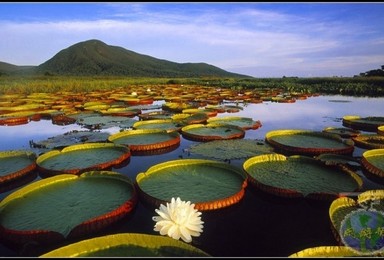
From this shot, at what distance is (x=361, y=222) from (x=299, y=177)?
53.4 inches

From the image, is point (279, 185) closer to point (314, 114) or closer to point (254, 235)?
point (254, 235)

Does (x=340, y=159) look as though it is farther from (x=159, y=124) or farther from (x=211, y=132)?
(x=159, y=124)

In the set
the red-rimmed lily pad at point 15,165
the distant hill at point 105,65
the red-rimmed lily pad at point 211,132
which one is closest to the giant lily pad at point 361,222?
the red-rimmed lily pad at point 211,132

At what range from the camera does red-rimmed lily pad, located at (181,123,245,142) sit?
6.72 metres

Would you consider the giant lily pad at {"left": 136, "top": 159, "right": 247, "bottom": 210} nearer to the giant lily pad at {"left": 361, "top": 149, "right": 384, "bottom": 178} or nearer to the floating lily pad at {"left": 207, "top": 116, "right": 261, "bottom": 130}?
the giant lily pad at {"left": 361, "top": 149, "right": 384, "bottom": 178}

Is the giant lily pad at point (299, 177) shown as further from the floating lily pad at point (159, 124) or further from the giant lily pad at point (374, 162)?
the floating lily pad at point (159, 124)

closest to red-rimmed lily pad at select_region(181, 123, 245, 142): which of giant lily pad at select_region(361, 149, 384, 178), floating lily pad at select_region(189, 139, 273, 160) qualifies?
floating lily pad at select_region(189, 139, 273, 160)

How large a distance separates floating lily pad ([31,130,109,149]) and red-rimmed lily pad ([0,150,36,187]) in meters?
0.87

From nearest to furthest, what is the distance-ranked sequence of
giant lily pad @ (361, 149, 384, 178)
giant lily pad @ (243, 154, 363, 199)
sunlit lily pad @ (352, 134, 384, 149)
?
giant lily pad @ (243, 154, 363, 199) < giant lily pad @ (361, 149, 384, 178) < sunlit lily pad @ (352, 134, 384, 149)

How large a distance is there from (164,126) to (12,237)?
5.68m

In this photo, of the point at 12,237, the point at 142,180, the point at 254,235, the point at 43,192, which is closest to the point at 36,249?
the point at 12,237

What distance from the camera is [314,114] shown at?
10.8 meters

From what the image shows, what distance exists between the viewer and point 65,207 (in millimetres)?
3305

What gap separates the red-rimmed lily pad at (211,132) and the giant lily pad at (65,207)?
306 centimetres
